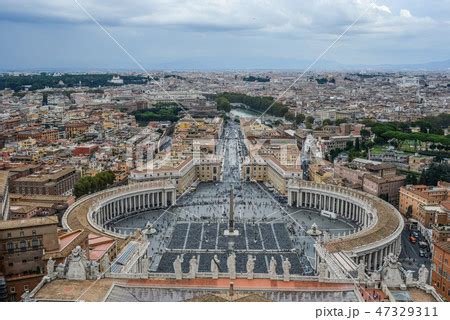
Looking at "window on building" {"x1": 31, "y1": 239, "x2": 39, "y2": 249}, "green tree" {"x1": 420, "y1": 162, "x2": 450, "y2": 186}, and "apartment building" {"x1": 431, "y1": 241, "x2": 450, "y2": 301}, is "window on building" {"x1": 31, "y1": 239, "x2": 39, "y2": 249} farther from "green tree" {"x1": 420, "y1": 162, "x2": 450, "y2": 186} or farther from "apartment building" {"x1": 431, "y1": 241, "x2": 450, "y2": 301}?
"green tree" {"x1": 420, "y1": 162, "x2": 450, "y2": 186}

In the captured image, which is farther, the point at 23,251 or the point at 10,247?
the point at 23,251

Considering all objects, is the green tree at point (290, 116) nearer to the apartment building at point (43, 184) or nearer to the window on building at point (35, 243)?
the apartment building at point (43, 184)

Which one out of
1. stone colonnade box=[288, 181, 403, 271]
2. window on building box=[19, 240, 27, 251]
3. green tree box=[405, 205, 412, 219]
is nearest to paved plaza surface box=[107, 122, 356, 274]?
stone colonnade box=[288, 181, 403, 271]

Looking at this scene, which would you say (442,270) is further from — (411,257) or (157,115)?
(157,115)

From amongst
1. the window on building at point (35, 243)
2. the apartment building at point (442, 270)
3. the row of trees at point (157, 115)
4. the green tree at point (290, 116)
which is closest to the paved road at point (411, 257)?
the apartment building at point (442, 270)

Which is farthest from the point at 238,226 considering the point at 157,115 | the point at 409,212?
the point at 157,115
